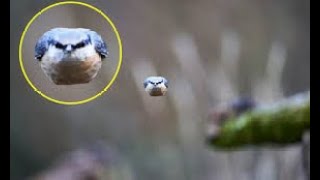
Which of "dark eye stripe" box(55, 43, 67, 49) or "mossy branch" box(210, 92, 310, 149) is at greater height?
"dark eye stripe" box(55, 43, 67, 49)

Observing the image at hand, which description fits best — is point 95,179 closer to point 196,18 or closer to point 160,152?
point 160,152

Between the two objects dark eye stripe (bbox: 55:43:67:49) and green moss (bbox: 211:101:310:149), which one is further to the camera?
green moss (bbox: 211:101:310:149)

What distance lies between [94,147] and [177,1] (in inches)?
12.9

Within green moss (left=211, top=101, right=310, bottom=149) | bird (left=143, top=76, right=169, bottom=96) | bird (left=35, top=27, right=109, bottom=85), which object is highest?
bird (left=35, top=27, right=109, bottom=85)

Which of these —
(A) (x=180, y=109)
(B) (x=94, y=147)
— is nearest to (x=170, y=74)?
(A) (x=180, y=109)

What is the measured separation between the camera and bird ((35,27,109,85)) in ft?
2.69

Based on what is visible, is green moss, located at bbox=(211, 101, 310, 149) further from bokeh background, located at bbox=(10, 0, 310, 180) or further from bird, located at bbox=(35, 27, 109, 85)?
bird, located at bbox=(35, 27, 109, 85)

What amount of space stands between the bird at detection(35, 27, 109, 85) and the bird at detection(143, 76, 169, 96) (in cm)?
9

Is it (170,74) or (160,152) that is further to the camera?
(160,152)

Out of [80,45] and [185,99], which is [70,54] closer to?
[80,45]

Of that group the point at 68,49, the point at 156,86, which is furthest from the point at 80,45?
the point at 156,86

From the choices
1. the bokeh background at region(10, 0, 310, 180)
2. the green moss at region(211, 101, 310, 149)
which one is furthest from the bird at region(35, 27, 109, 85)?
the green moss at region(211, 101, 310, 149)

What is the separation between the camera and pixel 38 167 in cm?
114

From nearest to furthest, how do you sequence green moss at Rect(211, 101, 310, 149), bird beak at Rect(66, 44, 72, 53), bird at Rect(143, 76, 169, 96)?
bird beak at Rect(66, 44, 72, 53) → bird at Rect(143, 76, 169, 96) → green moss at Rect(211, 101, 310, 149)
